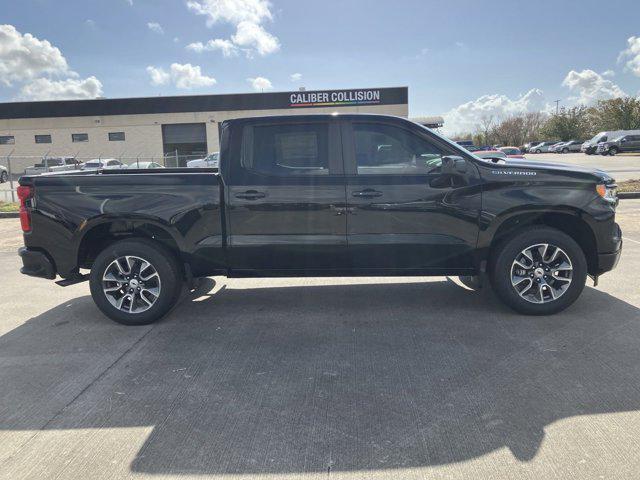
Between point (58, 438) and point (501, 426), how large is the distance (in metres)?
2.64

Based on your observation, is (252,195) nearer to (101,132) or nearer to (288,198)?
(288,198)

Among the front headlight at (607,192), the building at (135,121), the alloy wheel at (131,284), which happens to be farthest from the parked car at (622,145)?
the alloy wheel at (131,284)

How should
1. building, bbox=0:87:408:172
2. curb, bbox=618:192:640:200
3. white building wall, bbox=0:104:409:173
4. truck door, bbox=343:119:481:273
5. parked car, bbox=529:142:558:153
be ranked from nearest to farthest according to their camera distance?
truck door, bbox=343:119:481:273 → curb, bbox=618:192:640:200 → building, bbox=0:87:408:172 → white building wall, bbox=0:104:409:173 → parked car, bbox=529:142:558:153

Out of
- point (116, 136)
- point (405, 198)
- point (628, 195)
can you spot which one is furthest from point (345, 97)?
point (405, 198)

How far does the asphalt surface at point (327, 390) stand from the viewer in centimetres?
277

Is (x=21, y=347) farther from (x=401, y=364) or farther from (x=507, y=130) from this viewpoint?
(x=507, y=130)

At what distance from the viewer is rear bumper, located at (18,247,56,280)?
5000 millimetres

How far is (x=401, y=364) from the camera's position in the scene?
394 centimetres

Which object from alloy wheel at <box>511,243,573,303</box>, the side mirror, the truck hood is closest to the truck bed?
the side mirror

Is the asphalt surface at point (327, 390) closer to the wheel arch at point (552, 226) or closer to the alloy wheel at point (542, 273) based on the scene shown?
the alloy wheel at point (542, 273)

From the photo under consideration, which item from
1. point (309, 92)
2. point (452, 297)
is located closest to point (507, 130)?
point (309, 92)

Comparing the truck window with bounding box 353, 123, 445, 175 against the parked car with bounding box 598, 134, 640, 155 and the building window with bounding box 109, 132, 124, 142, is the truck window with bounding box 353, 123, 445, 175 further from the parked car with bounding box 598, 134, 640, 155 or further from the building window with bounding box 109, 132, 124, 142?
the parked car with bounding box 598, 134, 640, 155

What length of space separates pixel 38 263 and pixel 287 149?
2688 millimetres

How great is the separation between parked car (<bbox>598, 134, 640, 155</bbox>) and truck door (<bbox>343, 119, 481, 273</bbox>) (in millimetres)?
49522
